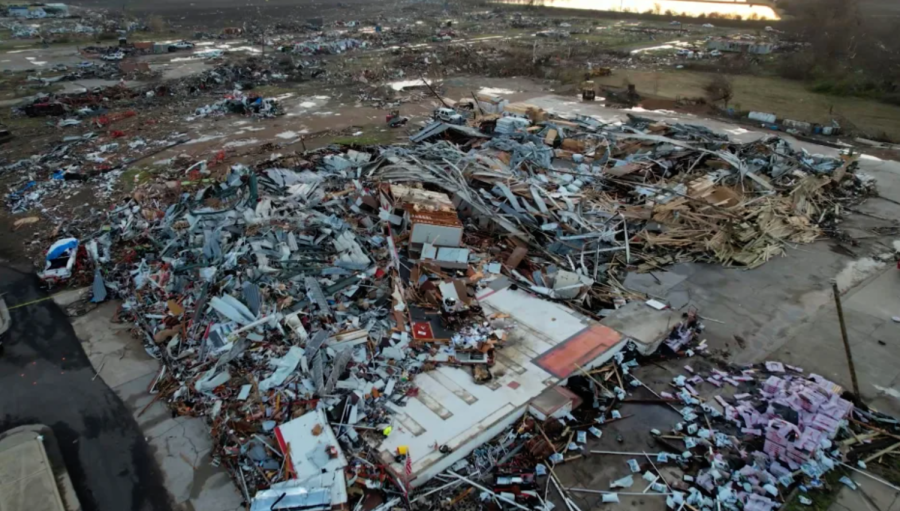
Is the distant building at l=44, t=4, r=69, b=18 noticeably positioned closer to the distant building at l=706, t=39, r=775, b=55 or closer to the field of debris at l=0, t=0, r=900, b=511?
the field of debris at l=0, t=0, r=900, b=511

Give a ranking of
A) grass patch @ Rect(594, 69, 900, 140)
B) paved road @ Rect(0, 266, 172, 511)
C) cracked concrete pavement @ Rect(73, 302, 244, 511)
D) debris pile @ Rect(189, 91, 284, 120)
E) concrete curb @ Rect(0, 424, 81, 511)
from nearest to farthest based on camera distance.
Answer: concrete curb @ Rect(0, 424, 81, 511), cracked concrete pavement @ Rect(73, 302, 244, 511), paved road @ Rect(0, 266, 172, 511), grass patch @ Rect(594, 69, 900, 140), debris pile @ Rect(189, 91, 284, 120)

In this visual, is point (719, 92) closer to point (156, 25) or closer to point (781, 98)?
point (781, 98)

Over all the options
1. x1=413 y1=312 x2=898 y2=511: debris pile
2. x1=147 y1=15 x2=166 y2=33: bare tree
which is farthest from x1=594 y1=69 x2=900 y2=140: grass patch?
x1=147 y1=15 x2=166 y2=33: bare tree

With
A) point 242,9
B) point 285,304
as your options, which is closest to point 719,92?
point 285,304

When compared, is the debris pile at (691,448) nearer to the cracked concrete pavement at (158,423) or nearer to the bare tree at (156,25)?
the cracked concrete pavement at (158,423)

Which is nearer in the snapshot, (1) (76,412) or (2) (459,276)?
(1) (76,412)

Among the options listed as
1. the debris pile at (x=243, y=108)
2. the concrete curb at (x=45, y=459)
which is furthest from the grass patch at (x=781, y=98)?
the concrete curb at (x=45, y=459)
